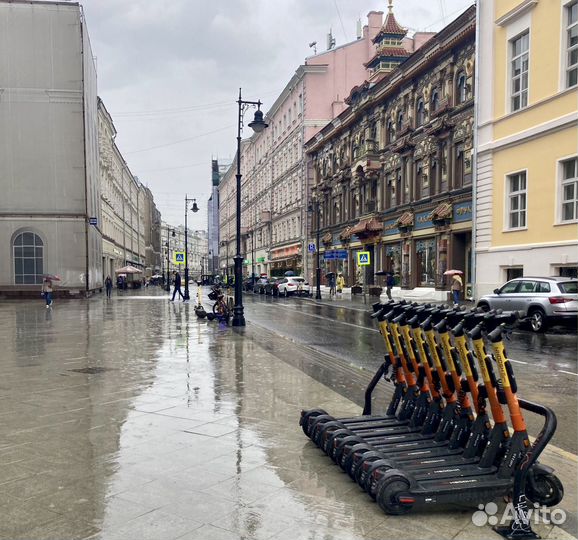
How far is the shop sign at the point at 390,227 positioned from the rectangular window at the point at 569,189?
1483 cm

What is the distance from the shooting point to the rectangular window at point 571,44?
20.3 metres

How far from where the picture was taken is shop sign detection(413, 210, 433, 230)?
1213 inches

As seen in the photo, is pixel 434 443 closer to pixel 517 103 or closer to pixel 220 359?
pixel 220 359

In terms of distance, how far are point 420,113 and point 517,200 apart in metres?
11.0

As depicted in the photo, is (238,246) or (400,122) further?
(400,122)

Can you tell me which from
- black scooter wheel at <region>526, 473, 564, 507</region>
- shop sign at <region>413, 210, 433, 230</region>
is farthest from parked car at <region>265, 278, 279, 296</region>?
black scooter wheel at <region>526, 473, 564, 507</region>

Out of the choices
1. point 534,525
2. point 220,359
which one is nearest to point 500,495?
point 534,525

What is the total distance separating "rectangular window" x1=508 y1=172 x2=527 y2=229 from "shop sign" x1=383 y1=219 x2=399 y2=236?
461 inches

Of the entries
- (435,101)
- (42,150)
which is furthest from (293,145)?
(435,101)

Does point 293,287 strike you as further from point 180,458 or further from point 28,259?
point 180,458

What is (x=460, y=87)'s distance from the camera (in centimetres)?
2808

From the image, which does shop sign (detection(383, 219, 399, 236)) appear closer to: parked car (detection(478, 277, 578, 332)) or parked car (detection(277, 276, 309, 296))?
parked car (detection(277, 276, 309, 296))

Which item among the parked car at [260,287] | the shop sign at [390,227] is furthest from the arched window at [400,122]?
the parked car at [260,287]

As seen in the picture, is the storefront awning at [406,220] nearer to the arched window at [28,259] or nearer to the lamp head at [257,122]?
the lamp head at [257,122]
